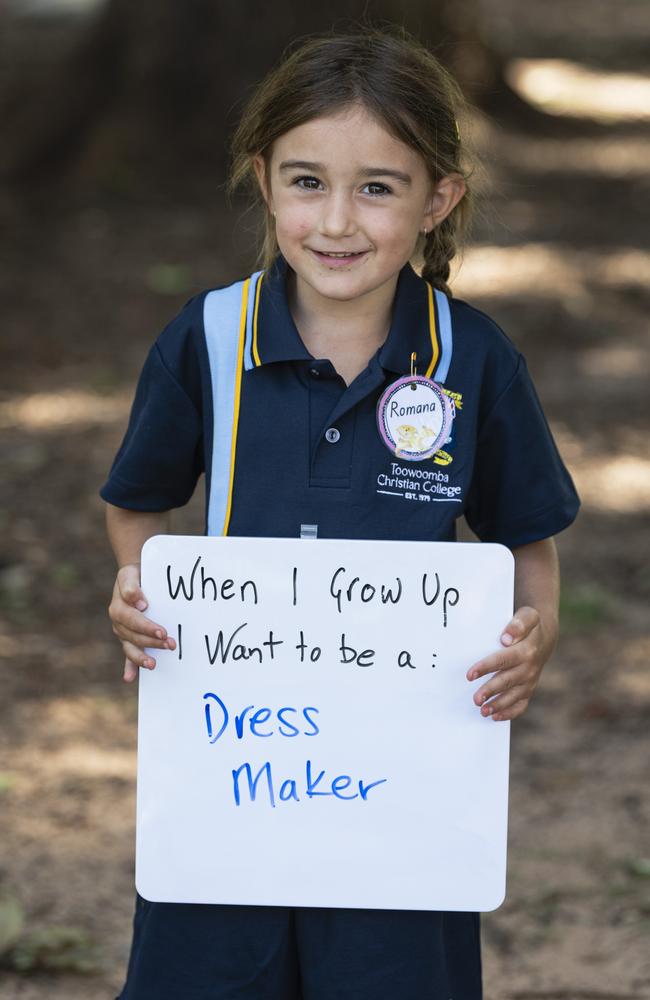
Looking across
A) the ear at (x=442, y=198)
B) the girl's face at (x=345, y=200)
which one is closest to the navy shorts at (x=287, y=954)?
the girl's face at (x=345, y=200)

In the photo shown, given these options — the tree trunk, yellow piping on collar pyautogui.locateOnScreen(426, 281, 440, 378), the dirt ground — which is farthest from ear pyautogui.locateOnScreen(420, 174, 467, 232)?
the tree trunk

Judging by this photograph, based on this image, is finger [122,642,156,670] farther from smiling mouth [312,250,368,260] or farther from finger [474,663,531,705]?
smiling mouth [312,250,368,260]

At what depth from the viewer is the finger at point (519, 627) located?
1.82m

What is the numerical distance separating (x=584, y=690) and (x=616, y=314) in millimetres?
3168

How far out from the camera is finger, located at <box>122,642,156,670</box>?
183cm

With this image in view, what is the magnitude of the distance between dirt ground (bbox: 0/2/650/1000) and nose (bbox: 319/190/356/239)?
5.57ft

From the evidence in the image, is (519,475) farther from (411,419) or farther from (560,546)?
(560,546)

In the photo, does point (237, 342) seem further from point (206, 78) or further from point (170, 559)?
point (206, 78)

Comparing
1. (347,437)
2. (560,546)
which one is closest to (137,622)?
(347,437)

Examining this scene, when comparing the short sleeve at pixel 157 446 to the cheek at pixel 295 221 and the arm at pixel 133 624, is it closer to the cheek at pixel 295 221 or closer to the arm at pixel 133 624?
the arm at pixel 133 624

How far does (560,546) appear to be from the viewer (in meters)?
4.76

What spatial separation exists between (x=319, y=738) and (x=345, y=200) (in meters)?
0.71

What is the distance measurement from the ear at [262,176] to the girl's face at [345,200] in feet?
0.21

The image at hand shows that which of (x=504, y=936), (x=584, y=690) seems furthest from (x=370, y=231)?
(x=584, y=690)
